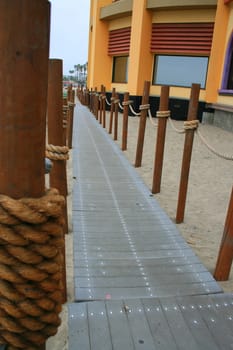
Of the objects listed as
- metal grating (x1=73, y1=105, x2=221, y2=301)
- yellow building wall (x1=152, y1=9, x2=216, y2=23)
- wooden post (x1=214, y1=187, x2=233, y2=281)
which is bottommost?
metal grating (x1=73, y1=105, x2=221, y2=301)

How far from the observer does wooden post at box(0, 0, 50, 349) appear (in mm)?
722

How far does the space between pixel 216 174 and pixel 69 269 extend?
395 cm

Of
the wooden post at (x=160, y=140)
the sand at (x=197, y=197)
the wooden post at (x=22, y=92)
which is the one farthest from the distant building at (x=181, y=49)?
the wooden post at (x=22, y=92)

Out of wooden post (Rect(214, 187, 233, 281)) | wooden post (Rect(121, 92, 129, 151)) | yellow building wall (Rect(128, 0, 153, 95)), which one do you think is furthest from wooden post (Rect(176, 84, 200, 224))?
yellow building wall (Rect(128, 0, 153, 95))

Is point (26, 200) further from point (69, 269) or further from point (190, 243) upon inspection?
point (190, 243)

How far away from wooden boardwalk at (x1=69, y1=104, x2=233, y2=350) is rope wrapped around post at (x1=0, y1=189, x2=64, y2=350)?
1033 millimetres

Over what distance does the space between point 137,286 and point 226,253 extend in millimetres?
678

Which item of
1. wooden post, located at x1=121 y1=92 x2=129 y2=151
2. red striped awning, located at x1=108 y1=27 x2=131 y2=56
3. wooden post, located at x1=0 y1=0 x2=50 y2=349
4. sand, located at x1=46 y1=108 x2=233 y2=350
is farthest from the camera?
red striped awning, located at x1=108 y1=27 x2=131 y2=56

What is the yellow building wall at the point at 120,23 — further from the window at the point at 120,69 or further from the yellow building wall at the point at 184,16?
the yellow building wall at the point at 184,16

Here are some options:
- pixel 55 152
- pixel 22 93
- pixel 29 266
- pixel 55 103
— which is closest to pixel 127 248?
pixel 55 152

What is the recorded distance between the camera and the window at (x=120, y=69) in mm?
16953

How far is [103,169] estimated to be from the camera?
5465mm

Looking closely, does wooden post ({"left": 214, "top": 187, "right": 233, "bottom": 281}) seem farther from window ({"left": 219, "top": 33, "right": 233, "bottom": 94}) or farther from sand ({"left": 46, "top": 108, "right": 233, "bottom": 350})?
window ({"left": 219, "top": 33, "right": 233, "bottom": 94})

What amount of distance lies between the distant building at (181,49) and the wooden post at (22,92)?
1084 centimetres
